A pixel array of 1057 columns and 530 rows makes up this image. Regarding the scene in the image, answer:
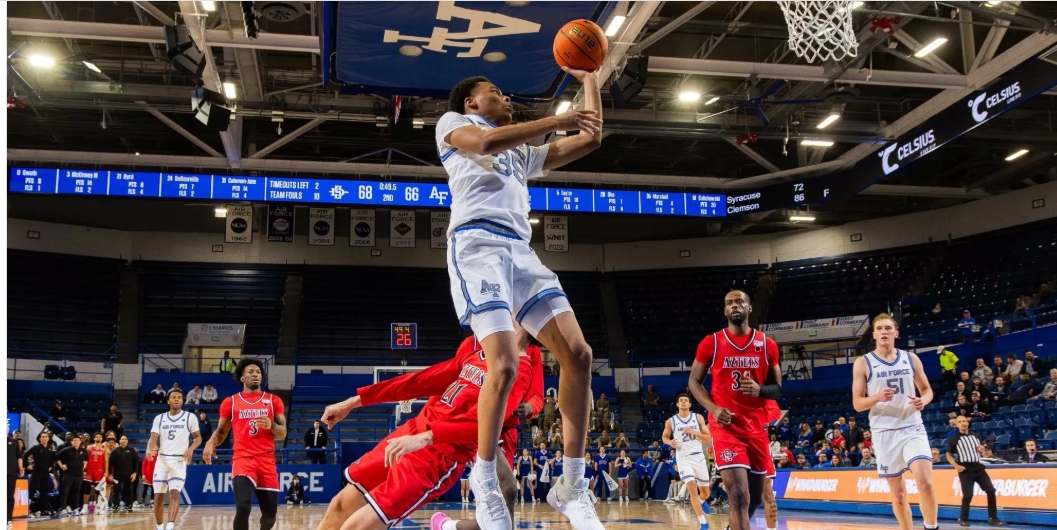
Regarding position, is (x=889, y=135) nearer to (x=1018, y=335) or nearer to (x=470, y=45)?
(x=1018, y=335)

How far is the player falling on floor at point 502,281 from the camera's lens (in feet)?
13.0

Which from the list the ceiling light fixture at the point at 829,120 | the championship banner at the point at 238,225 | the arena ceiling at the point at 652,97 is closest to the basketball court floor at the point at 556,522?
the arena ceiling at the point at 652,97

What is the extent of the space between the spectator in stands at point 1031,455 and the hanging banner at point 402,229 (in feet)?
61.1

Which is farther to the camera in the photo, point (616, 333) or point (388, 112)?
point (616, 333)

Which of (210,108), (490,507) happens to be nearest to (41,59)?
(210,108)

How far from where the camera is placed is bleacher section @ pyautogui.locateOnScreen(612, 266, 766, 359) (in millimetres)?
29672

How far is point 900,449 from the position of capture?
7.45 m

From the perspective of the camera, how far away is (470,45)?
1200cm

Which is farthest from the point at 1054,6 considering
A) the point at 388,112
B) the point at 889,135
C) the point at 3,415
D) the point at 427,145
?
the point at 3,415

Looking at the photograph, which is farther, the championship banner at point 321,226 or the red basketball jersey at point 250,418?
the championship banner at point 321,226

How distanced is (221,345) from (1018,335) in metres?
22.3

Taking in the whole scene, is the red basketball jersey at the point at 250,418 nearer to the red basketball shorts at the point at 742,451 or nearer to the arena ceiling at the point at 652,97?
the red basketball shorts at the point at 742,451

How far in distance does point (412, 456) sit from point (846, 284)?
2713cm

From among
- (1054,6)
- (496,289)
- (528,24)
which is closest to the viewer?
(496,289)
